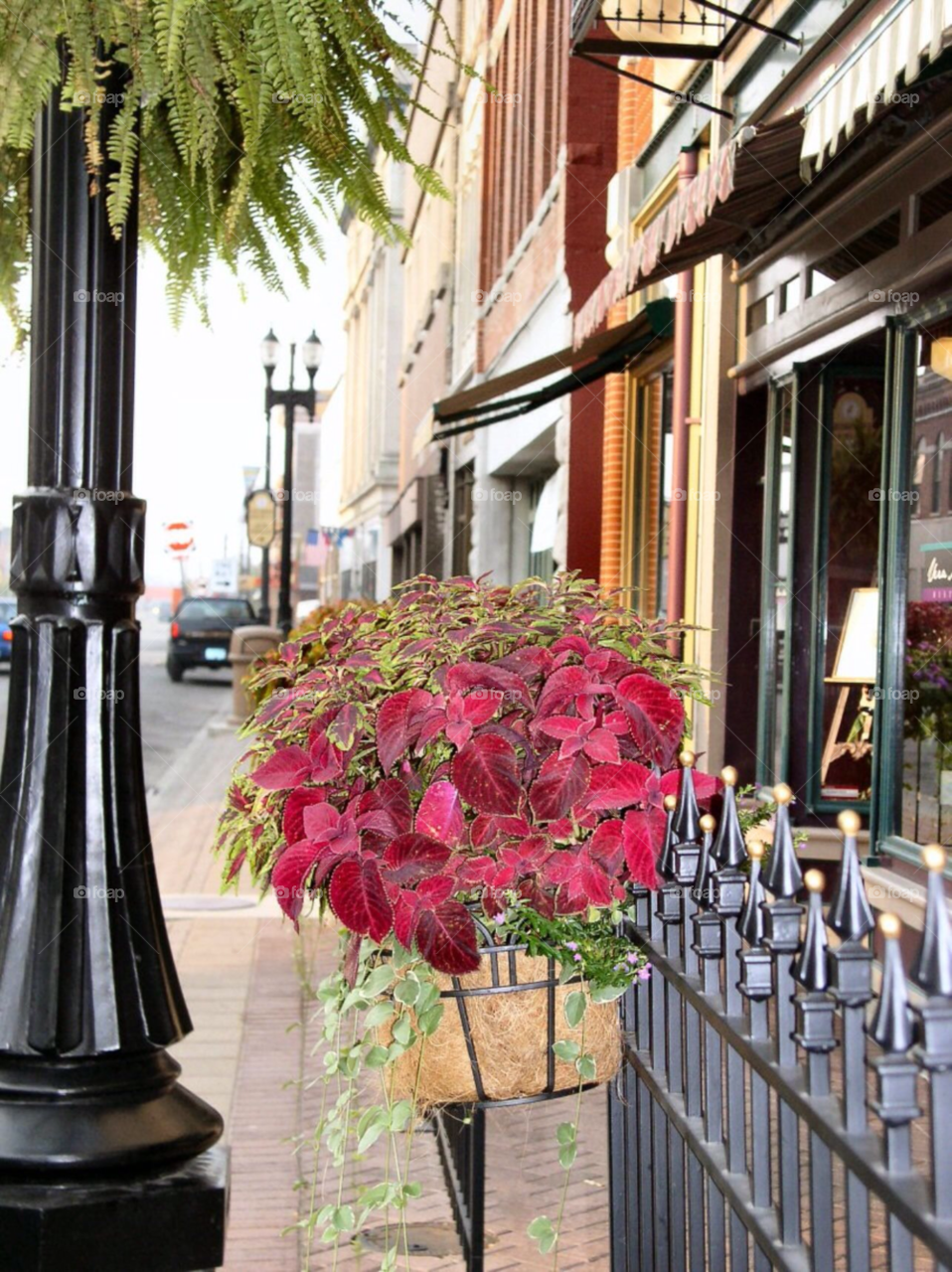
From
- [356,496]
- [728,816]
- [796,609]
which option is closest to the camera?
[728,816]

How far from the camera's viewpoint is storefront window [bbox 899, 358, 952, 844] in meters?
6.07

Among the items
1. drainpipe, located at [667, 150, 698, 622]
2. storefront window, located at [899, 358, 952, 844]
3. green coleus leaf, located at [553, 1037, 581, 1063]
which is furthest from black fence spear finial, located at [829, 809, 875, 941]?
drainpipe, located at [667, 150, 698, 622]

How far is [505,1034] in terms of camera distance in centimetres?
257

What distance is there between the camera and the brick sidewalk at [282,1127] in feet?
13.3

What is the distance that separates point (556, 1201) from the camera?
4492mm

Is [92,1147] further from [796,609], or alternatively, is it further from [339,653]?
[796,609]

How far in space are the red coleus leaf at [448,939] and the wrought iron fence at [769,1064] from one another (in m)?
0.30

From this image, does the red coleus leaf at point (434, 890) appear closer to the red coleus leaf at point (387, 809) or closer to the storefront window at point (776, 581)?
the red coleus leaf at point (387, 809)

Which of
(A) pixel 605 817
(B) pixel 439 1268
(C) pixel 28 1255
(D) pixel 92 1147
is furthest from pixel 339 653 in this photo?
(B) pixel 439 1268

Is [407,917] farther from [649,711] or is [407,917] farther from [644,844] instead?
[649,711]

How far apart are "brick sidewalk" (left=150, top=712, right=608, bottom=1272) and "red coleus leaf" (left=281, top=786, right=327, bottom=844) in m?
0.82

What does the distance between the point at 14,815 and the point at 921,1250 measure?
2.52m

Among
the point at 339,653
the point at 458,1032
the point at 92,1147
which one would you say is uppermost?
the point at 339,653

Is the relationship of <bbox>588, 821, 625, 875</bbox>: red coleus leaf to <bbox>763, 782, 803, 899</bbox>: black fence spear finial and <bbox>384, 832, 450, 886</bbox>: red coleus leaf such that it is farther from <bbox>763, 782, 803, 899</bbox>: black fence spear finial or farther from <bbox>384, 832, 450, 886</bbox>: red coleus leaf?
<bbox>763, 782, 803, 899</bbox>: black fence spear finial
